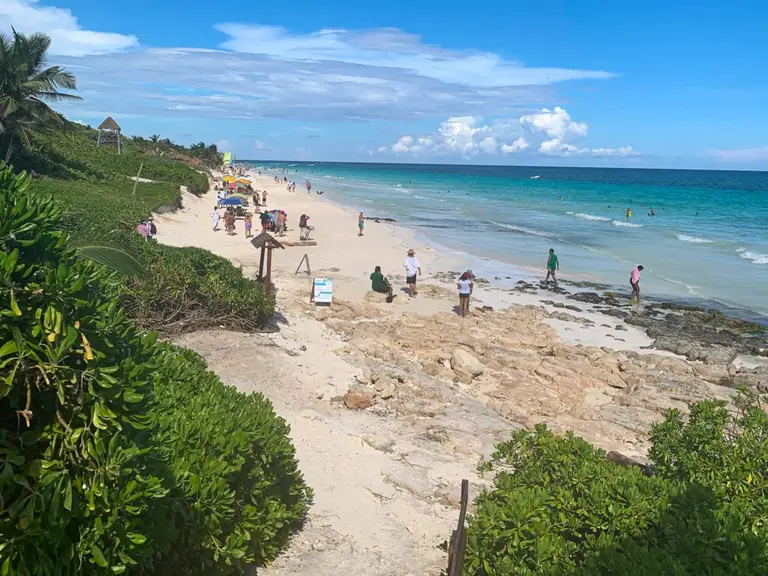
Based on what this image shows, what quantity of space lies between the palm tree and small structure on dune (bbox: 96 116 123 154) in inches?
783

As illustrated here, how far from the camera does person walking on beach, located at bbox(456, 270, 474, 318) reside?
16781 millimetres

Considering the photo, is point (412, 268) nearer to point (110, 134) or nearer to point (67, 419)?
point (67, 419)

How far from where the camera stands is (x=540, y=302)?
20125 mm

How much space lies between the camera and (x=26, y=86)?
2555 centimetres

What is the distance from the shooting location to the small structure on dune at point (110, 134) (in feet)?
159

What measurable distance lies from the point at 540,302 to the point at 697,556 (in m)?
16.3

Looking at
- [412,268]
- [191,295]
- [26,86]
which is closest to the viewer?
[191,295]

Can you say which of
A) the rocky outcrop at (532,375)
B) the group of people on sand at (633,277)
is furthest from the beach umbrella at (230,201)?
the rocky outcrop at (532,375)

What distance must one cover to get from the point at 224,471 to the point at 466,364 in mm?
8430

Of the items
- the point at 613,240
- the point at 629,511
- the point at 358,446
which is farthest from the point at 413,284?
the point at 613,240

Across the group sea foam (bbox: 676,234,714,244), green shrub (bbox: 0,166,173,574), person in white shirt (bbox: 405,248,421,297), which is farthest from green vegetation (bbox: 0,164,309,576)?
sea foam (bbox: 676,234,714,244)

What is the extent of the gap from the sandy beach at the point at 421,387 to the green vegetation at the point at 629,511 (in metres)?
1.42

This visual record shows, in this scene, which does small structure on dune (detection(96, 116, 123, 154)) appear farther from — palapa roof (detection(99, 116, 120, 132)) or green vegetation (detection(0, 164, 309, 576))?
green vegetation (detection(0, 164, 309, 576))

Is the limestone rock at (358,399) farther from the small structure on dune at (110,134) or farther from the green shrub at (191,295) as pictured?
the small structure on dune at (110,134)
